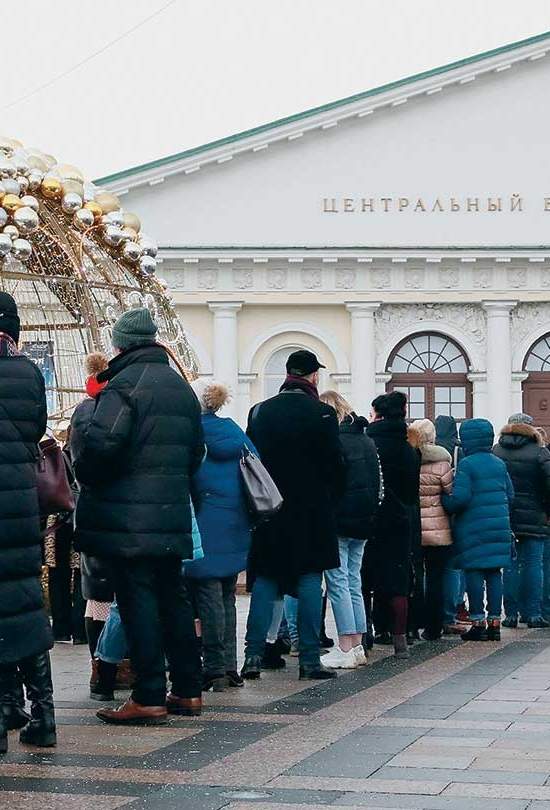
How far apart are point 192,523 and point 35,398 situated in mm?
1306

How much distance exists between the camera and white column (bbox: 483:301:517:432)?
30.4 metres

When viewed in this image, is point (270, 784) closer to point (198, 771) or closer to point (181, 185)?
point (198, 771)

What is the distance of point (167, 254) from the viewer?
30.5m

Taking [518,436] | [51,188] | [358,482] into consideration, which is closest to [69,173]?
[51,188]

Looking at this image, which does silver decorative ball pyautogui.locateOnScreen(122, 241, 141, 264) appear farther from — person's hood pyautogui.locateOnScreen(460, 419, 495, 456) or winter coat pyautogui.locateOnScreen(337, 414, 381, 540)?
person's hood pyautogui.locateOnScreen(460, 419, 495, 456)

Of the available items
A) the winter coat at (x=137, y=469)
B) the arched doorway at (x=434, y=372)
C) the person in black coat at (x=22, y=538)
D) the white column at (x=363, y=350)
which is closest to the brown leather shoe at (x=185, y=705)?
the winter coat at (x=137, y=469)

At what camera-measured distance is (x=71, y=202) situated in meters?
9.51

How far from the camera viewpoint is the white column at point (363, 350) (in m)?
30.4

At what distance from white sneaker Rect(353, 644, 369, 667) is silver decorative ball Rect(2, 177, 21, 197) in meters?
3.22

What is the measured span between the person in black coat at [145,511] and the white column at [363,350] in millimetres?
22906

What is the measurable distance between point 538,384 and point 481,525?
19.3 meters

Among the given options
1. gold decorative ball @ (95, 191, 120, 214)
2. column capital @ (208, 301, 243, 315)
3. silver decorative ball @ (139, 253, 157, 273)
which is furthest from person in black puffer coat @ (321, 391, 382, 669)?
column capital @ (208, 301, 243, 315)

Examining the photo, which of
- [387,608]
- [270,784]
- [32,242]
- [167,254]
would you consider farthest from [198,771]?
[167,254]

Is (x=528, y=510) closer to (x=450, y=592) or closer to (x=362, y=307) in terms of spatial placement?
(x=450, y=592)
